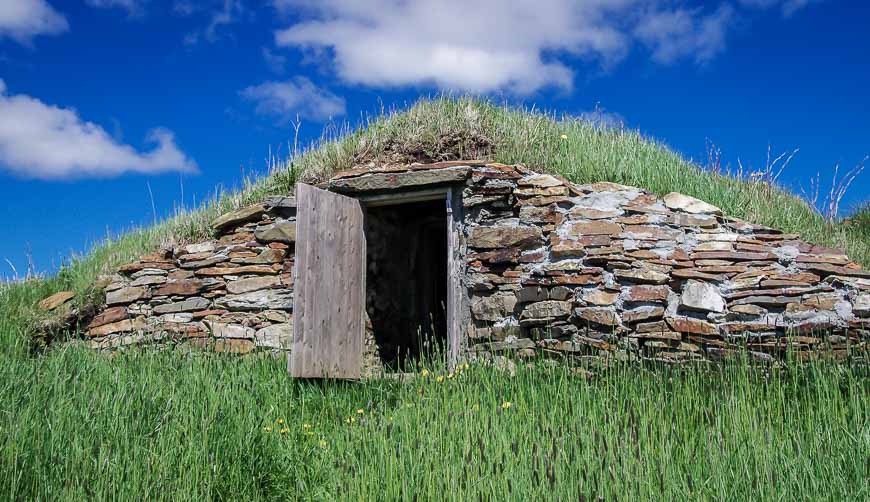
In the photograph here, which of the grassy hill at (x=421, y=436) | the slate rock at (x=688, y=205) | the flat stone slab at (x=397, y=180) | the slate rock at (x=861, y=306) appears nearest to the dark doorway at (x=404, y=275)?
the flat stone slab at (x=397, y=180)

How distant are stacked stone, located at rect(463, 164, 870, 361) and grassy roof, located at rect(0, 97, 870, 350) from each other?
0.67 metres

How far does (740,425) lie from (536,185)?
383 centimetres

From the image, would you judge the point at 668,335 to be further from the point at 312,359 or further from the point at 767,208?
the point at 312,359

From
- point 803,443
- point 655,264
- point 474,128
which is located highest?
point 474,128

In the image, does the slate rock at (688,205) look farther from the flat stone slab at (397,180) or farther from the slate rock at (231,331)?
the slate rock at (231,331)

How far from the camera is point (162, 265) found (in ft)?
29.1

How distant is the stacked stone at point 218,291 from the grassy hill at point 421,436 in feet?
3.38

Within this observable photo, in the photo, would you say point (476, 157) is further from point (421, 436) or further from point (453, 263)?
point (421, 436)

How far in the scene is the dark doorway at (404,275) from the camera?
901 cm

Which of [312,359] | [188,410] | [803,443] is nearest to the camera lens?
[803,443]

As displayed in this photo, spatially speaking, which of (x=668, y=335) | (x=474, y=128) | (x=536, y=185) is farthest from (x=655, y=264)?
(x=474, y=128)

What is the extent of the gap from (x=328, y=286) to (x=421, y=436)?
370 centimetres

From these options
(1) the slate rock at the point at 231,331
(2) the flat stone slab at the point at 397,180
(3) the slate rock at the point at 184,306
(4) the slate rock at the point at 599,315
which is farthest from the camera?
(3) the slate rock at the point at 184,306

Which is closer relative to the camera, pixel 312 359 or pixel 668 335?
pixel 668 335
